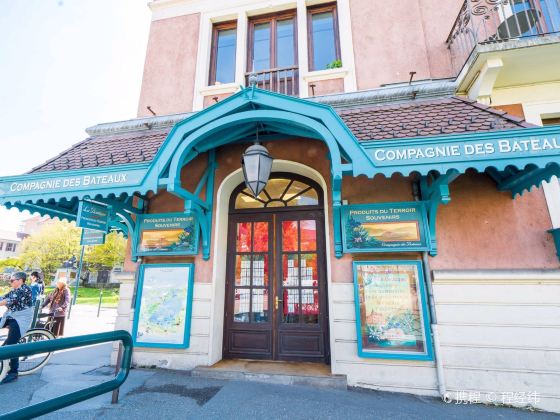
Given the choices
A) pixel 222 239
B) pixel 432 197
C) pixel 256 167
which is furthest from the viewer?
pixel 222 239

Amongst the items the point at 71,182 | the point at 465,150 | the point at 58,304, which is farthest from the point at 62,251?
the point at 465,150

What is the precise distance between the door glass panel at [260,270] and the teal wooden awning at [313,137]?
0.98 m

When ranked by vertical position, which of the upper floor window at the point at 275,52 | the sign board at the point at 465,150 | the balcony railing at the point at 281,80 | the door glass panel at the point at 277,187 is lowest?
the sign board at the point at 465,150

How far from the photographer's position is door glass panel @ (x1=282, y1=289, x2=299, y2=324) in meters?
5.34

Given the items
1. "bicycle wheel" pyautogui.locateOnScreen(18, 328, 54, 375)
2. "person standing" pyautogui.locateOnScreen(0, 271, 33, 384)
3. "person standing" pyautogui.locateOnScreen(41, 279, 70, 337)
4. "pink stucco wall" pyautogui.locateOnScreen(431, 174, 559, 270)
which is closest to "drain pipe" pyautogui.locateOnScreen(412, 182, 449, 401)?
"pink stucco wall" pyautogui.locateOnScreen(431, 174, 559, 270)

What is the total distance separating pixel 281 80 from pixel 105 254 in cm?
3051

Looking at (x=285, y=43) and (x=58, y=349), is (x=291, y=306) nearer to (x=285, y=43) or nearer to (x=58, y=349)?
(x=58, y=349)

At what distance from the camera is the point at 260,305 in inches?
218

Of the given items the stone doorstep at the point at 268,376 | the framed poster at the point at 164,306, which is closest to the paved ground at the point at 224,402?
the stone doorstep at the point at 268,376

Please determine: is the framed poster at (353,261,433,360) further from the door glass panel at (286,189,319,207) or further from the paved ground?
the door glass panel at (286,189,319,207)

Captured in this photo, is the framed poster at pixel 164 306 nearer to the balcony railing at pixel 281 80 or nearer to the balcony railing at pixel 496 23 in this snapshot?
the balcony railing at pixel 281 80

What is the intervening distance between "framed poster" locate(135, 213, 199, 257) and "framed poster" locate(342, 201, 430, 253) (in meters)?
2.81

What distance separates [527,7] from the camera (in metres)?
5.48

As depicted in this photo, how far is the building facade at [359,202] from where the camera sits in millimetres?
4102
